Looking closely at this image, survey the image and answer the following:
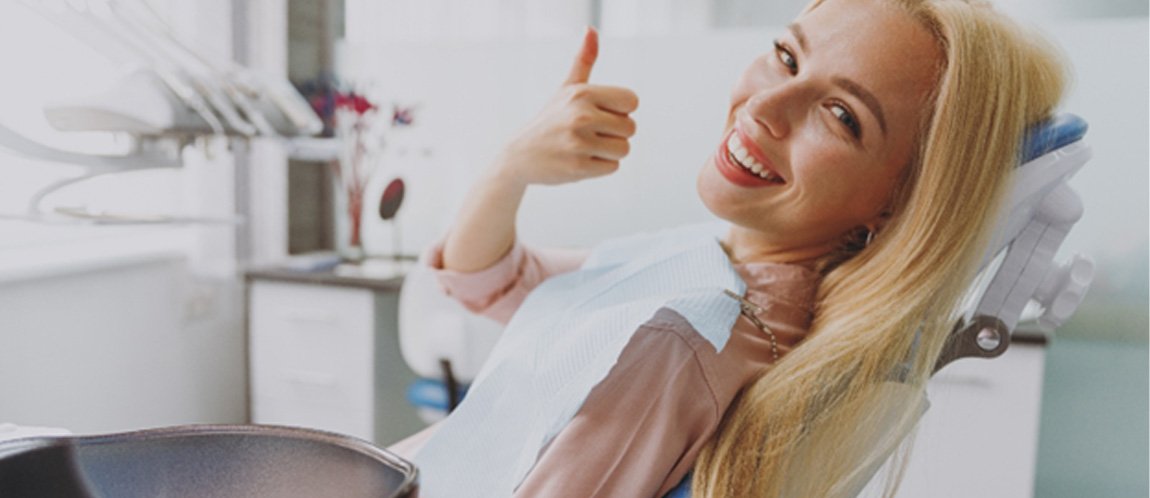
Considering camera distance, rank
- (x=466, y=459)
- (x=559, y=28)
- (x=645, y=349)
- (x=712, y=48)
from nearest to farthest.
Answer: (x=645, y=349)
(x=466, y=459)
(x=712, y=48)
(x=559, y=28)

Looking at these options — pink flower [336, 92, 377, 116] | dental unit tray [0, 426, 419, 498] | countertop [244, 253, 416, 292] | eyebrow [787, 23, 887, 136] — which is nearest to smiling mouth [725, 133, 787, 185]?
eyebrow [787, 23, 887, 136]

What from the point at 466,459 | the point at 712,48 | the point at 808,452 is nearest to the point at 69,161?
Answer: the point at 466,459

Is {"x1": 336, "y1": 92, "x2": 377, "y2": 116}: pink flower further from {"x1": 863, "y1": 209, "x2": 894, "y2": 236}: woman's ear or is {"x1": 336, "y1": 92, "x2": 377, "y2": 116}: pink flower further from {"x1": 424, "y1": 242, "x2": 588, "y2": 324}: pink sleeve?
{"x1": 863, "y1": 209, "x2": 894, "y2": 236}: woman's ear

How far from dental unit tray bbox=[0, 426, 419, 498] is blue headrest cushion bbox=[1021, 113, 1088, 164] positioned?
0.62 metres

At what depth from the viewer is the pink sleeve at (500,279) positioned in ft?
3.86

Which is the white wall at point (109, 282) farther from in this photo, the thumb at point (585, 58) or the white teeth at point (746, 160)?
the white teeth at point (746, 160)

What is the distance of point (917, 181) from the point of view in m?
0.86

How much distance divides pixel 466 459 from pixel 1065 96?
67 cm

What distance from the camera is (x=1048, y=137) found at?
85cm

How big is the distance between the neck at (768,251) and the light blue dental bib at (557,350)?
0.03 meters

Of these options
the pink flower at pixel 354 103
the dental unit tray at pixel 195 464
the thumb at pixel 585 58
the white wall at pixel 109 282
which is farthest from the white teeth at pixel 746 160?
the pink flower at pixel 354 103

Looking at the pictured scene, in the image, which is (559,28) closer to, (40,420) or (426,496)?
(40,420)

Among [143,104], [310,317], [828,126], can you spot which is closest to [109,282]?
[310,317]

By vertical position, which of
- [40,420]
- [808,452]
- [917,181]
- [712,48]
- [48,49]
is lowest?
[40,420]
